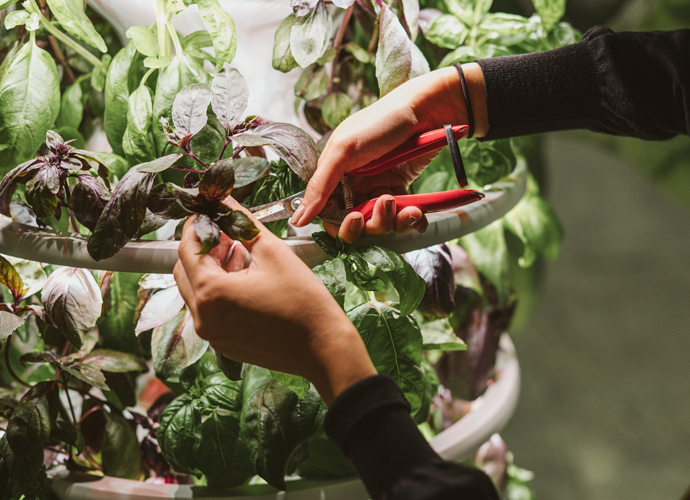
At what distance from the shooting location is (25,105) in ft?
1.92

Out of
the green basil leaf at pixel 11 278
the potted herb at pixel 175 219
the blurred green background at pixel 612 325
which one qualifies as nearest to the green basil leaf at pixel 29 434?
the potted herb at pixel 175 219

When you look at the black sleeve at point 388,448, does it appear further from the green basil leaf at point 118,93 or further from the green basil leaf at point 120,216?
the green basil leaf at point 118,93

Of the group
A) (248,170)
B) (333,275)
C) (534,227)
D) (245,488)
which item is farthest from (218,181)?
(534,227)

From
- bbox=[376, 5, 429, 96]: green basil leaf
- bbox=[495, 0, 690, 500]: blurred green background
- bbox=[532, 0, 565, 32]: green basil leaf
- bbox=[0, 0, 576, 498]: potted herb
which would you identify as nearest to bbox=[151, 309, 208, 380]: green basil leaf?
bbox=[0, 0, 576, 498]: potted herb

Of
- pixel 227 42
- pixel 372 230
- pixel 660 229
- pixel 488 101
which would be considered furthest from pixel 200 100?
pixel 660 229

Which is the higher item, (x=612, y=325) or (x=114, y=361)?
(x=114, y=361)

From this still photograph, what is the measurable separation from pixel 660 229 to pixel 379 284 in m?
2.17

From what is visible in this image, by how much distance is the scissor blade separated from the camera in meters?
0.56

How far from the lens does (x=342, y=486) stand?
642 millimetres

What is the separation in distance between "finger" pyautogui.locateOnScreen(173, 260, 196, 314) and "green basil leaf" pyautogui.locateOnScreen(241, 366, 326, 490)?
0.16 meters

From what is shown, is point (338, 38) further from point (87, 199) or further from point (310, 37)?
point (87, 199)

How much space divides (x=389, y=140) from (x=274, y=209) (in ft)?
0.46

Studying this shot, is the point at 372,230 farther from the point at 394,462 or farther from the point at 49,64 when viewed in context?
the point at 49,64

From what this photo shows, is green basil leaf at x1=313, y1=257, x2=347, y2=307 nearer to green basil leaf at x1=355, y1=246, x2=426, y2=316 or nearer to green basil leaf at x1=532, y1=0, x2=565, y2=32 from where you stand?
green basil leaf at x1=355, y1=246, x2=426, y2=316
